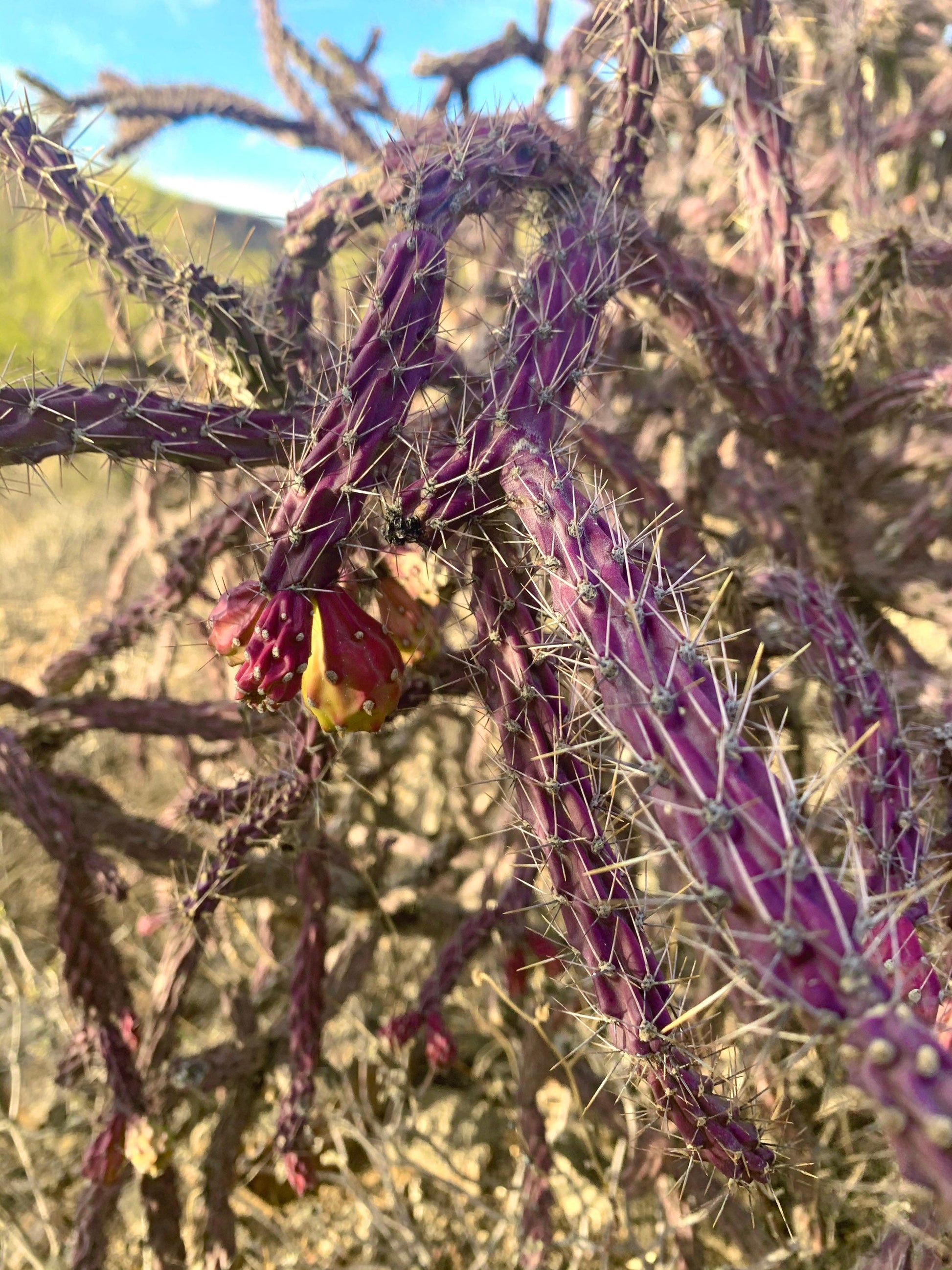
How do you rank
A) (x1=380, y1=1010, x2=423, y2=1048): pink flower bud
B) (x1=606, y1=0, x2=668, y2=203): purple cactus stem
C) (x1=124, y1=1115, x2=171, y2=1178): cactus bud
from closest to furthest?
(x1=606, y1=0, x2=668, y2=203): purple cactus stem, (x1=124, y1=1115, x2=171, y2=1178): cactus bud, (x1=380, y1=1010, x2=423, y2=1048): pink flower bud

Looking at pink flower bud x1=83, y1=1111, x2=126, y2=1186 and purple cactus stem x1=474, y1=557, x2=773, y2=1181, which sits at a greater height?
purple cactus stem x1=474, y1=557, x2=773, y2=1181

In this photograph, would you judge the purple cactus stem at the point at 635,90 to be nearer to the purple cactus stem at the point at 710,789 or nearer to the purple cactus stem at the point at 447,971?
the purple cactus stem at the point at 710,789

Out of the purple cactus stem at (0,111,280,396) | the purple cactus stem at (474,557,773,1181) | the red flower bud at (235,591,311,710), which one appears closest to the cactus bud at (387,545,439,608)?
the purple cactus stem at (474,557,773,1181)

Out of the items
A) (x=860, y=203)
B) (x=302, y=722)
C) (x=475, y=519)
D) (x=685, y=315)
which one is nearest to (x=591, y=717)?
(x=475, y=519)

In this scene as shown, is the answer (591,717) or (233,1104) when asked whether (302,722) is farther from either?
(233,1104)

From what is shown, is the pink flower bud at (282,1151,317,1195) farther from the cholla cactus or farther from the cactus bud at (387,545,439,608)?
the cactus bud at (387,545,439,608)

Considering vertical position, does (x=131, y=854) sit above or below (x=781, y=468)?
below
